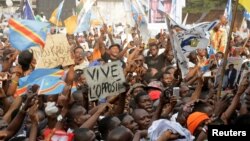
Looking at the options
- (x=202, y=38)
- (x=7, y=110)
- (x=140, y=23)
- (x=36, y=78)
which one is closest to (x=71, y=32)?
(x=140, y=23)

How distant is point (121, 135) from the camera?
17.7 feet

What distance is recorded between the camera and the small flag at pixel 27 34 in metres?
9.26

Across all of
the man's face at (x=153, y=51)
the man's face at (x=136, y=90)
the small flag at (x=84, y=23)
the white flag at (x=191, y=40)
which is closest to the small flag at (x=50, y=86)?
the man's face at (x=136, y=90)

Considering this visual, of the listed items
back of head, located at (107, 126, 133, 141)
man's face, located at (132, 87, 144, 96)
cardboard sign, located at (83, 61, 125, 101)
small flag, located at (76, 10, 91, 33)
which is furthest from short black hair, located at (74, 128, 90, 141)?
small flag, located at (76, 10, 91, 33)

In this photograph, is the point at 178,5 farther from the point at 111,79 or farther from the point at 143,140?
the point at 143,140

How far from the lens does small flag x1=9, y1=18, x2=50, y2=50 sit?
926cm

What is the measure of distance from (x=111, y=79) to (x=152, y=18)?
981 centimetres

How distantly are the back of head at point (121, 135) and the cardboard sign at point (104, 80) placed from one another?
43.8 inches

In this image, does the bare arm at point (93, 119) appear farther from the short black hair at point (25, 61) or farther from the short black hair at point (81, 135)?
the short black hair at point (25, 61)

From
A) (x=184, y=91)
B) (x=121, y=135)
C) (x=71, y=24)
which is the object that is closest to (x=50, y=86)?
(x=184, y=91)

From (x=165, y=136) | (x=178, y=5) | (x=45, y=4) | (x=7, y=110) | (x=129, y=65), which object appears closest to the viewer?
(x=165, y=136)

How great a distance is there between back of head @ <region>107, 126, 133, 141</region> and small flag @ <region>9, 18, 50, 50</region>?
390 cm

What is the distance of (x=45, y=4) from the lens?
28828 mm

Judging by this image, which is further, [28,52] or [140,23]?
[140,23]
